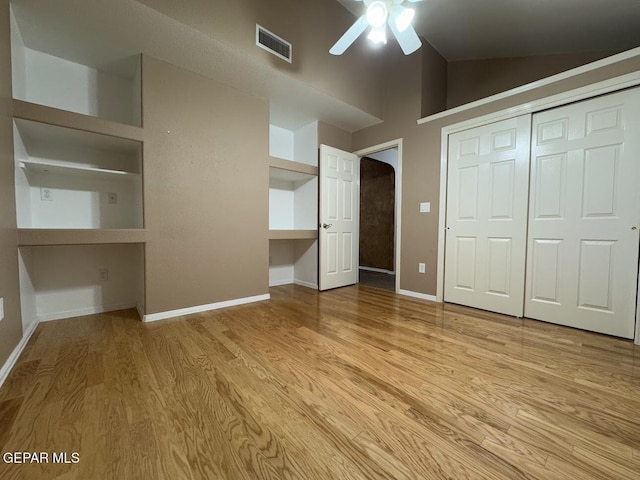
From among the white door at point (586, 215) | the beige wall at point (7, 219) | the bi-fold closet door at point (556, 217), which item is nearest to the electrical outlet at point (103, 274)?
the beige wall at point (7, 219)

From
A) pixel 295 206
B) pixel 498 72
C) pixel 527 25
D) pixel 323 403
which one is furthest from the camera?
pixel 295 206

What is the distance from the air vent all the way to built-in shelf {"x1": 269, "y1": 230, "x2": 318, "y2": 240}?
183 centimetres

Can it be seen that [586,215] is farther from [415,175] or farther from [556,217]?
[415,175]

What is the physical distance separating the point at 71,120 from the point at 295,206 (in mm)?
2559

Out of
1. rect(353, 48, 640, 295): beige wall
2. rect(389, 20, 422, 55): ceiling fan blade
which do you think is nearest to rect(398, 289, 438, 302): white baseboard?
rect(353, 48, 640, 295): beige wall

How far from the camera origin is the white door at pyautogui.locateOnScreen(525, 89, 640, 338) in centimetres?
200

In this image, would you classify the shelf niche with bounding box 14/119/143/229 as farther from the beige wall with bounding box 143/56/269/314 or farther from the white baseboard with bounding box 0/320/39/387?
the white baseboard with bounding box 0/320/39/387

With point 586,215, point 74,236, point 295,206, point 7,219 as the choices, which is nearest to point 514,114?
point 586,215

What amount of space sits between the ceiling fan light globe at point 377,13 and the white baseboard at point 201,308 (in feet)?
9.30

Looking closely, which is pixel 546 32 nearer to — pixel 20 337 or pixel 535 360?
pixel 535 360

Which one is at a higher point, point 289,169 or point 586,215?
point 289,169

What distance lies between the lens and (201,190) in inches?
101

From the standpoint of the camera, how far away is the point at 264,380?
1450 millimetres

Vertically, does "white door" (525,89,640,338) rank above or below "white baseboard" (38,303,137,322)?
above
